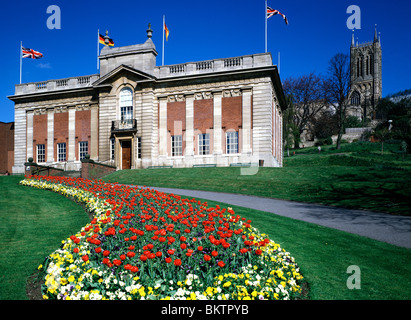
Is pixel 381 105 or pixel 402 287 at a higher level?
pixel 381 105

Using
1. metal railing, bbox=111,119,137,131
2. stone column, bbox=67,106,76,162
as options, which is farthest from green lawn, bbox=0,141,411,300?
stone column, bbox=67,106,76,162

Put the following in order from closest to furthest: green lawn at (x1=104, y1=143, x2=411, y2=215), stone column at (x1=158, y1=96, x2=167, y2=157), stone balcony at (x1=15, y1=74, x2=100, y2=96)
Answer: green lawn at (x1=104, y1=143, x2=411, y2=215)
stone column at (x1=158, y1=96, x2=167, y2=157)
stone balcony at (x1=15, y1=74, x2=100, y2=96)

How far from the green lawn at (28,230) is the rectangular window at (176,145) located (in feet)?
59.5

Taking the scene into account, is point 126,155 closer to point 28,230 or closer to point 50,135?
point 50,135

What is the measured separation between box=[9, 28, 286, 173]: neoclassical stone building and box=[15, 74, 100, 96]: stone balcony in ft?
0.42

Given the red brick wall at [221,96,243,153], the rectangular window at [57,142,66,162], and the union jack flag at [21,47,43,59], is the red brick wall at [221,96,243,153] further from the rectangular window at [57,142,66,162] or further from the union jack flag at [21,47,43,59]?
the union jack flag at [21,47,43,59]

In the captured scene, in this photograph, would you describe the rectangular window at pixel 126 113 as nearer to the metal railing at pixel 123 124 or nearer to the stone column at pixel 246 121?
the metal railing at pixel 123 124

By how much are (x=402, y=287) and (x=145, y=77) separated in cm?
2970

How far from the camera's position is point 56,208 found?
11.0 metres

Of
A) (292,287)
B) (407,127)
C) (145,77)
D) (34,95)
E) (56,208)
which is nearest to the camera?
(292,287)

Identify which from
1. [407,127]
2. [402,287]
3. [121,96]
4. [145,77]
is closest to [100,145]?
[121,96]

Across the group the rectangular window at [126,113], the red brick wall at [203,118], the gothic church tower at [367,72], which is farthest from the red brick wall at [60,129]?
the gothic church tower at [367,72]

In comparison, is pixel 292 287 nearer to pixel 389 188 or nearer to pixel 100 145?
pixel 389 188

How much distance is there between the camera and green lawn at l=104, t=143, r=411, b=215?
1454 cm
